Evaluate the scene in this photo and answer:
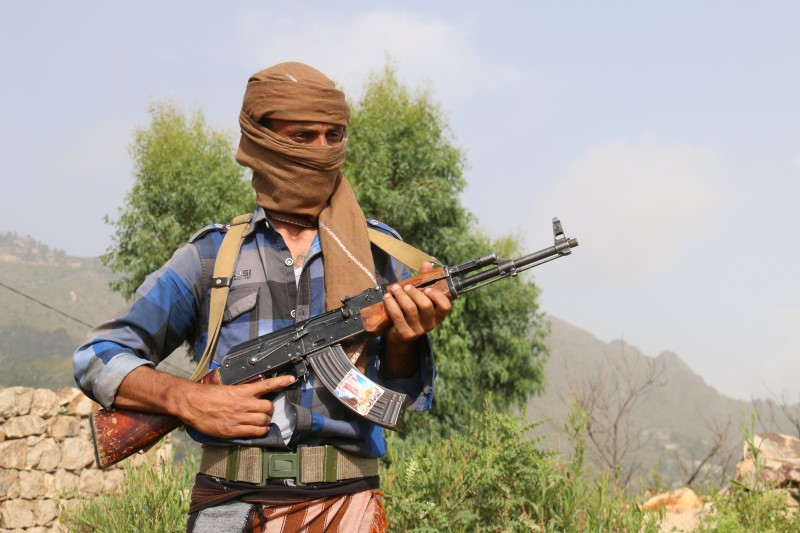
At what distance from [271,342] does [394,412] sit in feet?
1.56

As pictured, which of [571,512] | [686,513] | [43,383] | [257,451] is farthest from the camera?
[43,383]

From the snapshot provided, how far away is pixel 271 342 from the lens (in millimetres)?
2783

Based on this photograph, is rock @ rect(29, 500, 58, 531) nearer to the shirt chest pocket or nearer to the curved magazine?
the shirt chest pocket

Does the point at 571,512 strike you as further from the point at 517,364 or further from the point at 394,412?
the point at 517,364

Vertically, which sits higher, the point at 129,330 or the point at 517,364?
the point at 517,364

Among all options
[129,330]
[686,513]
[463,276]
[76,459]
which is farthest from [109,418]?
[76,459]

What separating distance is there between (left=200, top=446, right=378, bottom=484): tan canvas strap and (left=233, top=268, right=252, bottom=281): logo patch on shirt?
57 centimetres

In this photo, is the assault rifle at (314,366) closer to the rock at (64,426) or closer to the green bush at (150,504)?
the green bush at (150,504)

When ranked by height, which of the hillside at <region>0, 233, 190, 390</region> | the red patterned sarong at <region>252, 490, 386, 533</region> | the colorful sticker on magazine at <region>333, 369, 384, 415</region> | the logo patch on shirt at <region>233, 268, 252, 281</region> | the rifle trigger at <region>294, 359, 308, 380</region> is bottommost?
the red patterned sarong at <region>252, 490, 386, 533</region>

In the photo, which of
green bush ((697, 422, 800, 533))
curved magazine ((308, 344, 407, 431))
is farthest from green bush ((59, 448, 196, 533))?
green bush ((697, 422, 800, 533))

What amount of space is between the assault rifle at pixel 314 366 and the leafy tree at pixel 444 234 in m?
19.3

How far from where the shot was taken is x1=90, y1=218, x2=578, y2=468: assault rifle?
2.71 metres

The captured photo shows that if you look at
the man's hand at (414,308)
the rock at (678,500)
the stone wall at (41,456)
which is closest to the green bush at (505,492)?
the man's hand at (414,308)

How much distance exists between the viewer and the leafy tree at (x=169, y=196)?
24234mm
